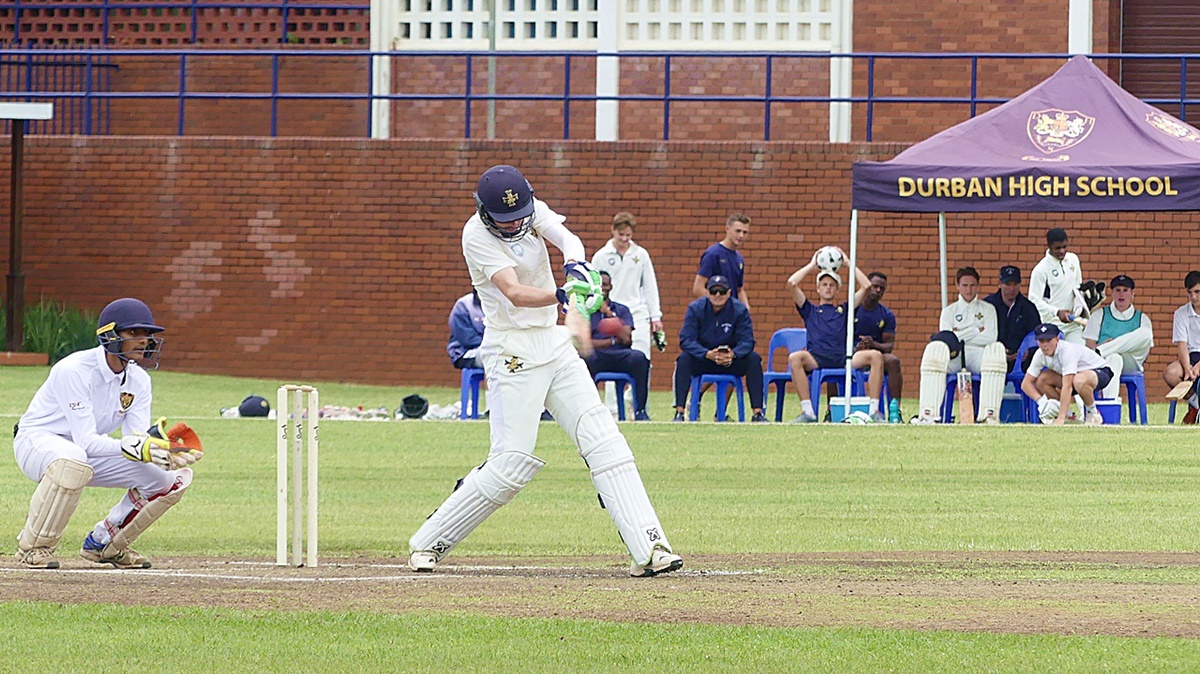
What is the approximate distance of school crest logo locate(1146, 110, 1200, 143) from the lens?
17641mm

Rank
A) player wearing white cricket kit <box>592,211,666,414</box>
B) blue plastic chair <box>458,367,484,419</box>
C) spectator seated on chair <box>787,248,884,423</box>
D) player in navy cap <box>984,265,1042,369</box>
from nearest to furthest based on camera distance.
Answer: spectator seated on chair <box>787,248,884,423</box>
player in navy cap <box>984,265,1042,369</box>
blue plastic chair <box>458,367,484,419</box>
player wearing white cricket kit <box>592,211,666,414</box>

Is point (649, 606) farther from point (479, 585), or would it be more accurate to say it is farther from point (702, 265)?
point (702, 265)

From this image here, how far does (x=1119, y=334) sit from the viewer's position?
59.1ft

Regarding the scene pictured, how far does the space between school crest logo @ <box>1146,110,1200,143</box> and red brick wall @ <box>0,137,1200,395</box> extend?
169 inches

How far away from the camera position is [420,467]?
49.0 ft

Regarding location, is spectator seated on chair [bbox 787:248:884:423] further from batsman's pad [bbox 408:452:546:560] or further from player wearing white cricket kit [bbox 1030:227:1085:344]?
batsman's pad [bbox 408:452:546:560]

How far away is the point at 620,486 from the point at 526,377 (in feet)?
2.20

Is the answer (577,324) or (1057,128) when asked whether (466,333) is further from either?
(577,324)

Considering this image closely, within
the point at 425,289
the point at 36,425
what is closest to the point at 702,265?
the point at 425,289

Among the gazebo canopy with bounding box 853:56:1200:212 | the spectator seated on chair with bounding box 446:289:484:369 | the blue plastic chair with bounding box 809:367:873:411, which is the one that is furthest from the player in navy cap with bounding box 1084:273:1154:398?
the spectator seated on chair with bounding box 446:289:484:369

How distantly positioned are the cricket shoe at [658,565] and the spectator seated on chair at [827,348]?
9.02 m

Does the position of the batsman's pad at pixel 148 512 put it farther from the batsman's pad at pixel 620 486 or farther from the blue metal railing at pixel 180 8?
the blue metal railing at pixel 180 8

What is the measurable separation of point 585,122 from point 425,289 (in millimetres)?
4035

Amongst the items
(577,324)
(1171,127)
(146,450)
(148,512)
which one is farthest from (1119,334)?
(146,450)
